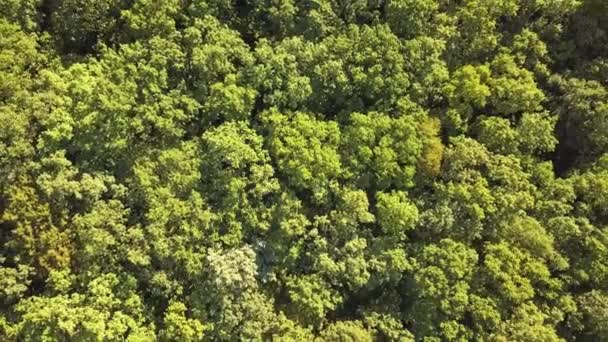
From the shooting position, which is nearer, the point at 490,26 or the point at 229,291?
the point at 229,291

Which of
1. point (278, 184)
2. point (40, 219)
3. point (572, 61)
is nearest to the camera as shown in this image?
point (40, 219)

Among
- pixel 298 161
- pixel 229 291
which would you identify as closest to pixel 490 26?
pixel 298 161

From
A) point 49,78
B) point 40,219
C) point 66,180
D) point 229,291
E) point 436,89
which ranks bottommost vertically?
point 229,291

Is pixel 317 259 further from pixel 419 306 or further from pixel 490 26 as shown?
pixel 490 26

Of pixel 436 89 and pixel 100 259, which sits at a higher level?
pixel 436 89

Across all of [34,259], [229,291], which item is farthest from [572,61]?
[34,259]

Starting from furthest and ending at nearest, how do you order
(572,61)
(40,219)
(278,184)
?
(572,61) → (278,184) → (40,219)
